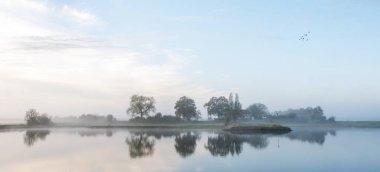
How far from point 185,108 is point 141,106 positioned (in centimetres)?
1838

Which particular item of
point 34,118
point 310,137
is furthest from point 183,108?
point 310,137

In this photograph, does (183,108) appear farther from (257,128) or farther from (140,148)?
(140,148)

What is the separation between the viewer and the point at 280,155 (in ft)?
164

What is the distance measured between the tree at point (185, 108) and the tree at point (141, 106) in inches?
430

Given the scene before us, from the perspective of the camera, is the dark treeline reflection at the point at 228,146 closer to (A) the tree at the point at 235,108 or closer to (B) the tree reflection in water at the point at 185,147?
(B) the tree reflection in water at the point at 185,147

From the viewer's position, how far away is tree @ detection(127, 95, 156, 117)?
618 ft

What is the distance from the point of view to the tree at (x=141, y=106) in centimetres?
18825

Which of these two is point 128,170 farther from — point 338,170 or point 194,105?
point 194,105

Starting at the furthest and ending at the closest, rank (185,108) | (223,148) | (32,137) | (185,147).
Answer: (185,108) → (32,137) → (185,147) → (223,148)

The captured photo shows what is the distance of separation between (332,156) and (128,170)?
24167mm

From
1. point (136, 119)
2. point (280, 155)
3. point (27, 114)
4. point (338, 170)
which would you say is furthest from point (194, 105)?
point (338, 170)

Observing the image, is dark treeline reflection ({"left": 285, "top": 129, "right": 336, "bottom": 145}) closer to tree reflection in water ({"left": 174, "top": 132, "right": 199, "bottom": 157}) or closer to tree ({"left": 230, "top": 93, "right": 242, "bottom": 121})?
tree reflection in water ({"left": 174, "top": 132, "right": 199, "bottom": 157})

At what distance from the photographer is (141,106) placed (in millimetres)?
187875

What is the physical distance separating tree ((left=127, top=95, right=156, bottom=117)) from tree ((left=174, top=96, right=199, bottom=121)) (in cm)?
1093
